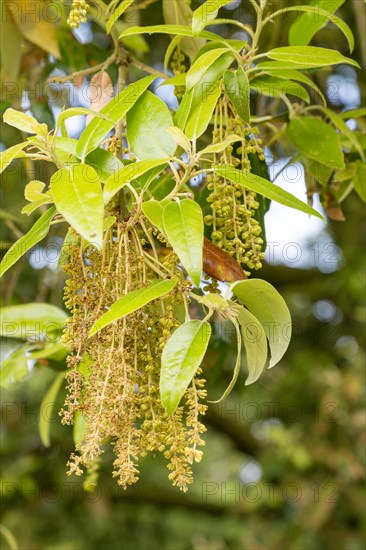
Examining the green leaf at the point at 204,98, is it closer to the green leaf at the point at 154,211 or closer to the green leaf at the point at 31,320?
the green leaf at the point at 154,211

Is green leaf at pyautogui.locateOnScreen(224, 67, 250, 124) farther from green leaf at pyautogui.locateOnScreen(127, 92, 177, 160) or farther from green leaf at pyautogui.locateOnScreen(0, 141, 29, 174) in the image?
green leaf at pyautogui.locateOnScreen(0, 141, 29, 174)

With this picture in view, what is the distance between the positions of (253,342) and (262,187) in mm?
168

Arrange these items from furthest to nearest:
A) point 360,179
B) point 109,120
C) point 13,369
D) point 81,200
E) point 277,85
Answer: point 13,369
point 360,179
point 277,85
point 109,120
point 81,200

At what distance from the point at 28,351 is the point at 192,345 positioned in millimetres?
779

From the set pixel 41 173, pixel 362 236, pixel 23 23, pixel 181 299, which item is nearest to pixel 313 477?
pixel 362 236

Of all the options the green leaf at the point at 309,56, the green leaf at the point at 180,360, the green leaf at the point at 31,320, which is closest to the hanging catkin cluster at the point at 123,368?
the green leaf at the point at 180,360

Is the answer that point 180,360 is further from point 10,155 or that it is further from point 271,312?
point 10,155

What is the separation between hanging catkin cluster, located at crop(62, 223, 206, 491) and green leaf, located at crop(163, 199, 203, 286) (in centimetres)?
6

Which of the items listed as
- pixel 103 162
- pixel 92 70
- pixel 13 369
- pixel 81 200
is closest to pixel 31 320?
pixel 13 369

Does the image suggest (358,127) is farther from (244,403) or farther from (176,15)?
(244,403)

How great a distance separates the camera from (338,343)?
12.3 feet

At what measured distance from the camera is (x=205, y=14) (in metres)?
0.81

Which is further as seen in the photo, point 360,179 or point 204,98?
point 360,179

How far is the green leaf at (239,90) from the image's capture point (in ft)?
2.71
